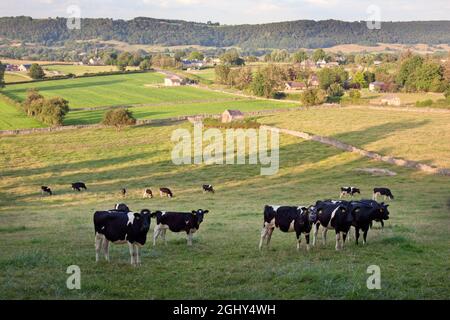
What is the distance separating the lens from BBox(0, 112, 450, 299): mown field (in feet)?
42.8

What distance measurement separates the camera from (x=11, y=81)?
437ft

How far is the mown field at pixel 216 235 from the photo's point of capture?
13047mm

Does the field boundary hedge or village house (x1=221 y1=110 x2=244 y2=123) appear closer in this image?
the field boundary hedge

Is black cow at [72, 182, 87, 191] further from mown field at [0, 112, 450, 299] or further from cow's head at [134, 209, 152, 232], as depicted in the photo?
cow's head at [134, 209, 152, 232]

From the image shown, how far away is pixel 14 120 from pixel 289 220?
73.3m

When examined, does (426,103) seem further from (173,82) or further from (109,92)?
(173,82)

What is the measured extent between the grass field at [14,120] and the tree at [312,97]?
47767 mm

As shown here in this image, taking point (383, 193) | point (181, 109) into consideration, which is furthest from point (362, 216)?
point (181, 109)

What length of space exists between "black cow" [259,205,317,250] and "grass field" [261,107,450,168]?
3490 centimetres

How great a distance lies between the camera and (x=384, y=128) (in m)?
73.2

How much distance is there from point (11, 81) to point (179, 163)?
9582cm

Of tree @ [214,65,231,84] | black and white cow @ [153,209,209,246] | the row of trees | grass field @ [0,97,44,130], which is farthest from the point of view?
tree @ [214,65,231,84]

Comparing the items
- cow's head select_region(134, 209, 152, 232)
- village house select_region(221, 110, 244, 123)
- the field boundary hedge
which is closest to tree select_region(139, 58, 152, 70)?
village house select_region(221, 110, 244, 123)

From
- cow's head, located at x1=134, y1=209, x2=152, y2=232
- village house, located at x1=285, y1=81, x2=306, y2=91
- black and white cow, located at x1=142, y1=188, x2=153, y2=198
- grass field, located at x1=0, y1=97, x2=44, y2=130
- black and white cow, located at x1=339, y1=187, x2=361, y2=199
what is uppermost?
village house, located at x1=285, y1=81, x2=306, y2=91
